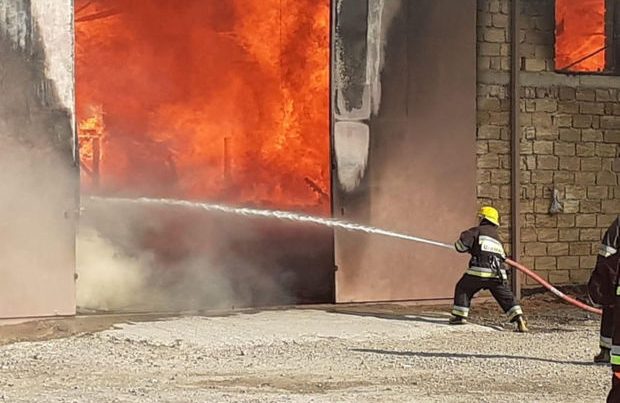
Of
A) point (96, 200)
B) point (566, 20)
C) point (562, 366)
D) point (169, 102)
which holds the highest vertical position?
point (566, 20)

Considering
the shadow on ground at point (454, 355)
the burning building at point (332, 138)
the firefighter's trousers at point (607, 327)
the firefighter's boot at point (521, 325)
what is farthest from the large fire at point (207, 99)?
the firefighter's trousers at point (607, 327)

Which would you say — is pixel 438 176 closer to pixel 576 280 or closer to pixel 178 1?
pixel 576 280

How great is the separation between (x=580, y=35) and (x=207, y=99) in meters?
5.39

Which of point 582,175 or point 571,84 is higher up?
point 571,84

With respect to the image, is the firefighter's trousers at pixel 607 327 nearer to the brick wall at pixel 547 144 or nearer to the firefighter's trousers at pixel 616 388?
the firefighter's trousers at pixel 616 388

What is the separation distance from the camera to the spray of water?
12.9 meters

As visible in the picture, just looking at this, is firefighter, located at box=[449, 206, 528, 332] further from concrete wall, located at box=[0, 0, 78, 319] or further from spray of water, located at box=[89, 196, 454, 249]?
concrete wall, located at box=[0, 0, 78, 319]

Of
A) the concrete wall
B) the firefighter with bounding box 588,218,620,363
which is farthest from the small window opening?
the concrete wall

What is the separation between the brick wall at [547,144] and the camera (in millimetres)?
13789

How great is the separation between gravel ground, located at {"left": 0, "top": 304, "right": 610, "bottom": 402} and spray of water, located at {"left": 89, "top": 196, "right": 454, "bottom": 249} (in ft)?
4.00

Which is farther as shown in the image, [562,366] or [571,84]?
[571,84]

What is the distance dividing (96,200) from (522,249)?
5689mm

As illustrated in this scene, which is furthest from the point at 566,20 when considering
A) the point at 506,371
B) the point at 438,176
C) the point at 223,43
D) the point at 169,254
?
the point at 506,371

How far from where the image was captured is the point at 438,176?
13.4 metres
